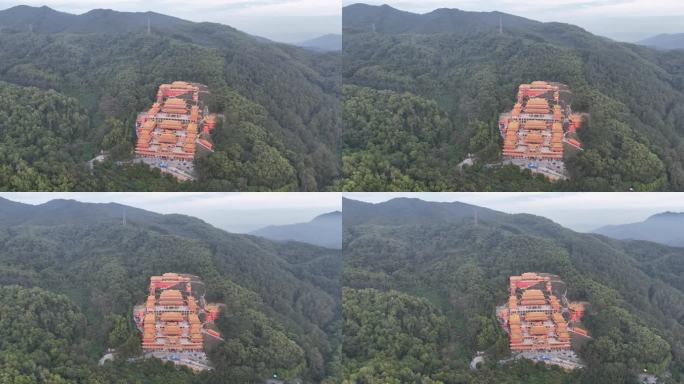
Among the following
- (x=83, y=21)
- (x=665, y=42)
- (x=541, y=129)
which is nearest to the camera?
(x=541, y=129)

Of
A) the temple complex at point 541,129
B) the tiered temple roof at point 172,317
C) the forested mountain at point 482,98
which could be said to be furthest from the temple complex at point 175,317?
the temple complex at point 541,129

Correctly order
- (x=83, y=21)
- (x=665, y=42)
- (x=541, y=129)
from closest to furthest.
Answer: (x=541, y=129) < (x=665, y=42) < (x=83, y=21)

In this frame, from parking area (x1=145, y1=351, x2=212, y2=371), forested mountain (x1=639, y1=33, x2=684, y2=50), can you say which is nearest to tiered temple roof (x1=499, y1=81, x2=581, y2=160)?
forested mountain (x1=639, y1=33, x2=684, y2=50)

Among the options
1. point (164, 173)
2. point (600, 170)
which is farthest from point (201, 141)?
point (600, 170)

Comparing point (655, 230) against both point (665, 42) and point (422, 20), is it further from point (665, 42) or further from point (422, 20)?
point (422, 20)

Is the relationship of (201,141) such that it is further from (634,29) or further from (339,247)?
(634,29)

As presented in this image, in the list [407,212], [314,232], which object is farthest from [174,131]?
[407,212]

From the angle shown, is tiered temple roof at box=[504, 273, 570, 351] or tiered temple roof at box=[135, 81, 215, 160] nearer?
tiered temple roof at box=[135, 81, 215, 160]

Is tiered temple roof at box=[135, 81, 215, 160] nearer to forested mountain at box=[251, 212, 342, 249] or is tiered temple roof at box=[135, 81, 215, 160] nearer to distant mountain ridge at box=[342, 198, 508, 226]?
forested mountain at box=[251, 212, 342, 249]
